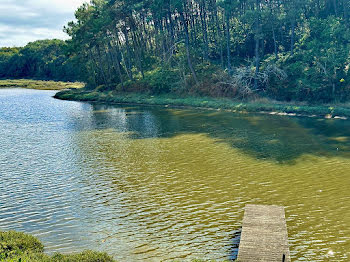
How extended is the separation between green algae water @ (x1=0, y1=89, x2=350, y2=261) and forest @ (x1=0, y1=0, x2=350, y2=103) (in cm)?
1365

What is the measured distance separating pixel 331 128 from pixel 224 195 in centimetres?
2387

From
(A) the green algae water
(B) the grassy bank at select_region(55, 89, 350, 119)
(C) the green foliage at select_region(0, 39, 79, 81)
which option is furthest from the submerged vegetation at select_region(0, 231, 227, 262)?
(C) the green foliage at select_region(0, 39, 79, 81)

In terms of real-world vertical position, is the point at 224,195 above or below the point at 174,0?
below

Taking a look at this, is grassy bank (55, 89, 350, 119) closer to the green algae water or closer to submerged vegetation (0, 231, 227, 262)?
the green algae water

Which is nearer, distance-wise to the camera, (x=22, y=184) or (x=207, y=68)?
(x=22, y=184)

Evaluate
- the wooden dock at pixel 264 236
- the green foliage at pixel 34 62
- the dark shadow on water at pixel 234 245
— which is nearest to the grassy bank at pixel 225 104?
the wooden dock at pixel 264 236

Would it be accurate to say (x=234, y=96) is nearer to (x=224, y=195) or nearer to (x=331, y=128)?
(x=331, y=128)

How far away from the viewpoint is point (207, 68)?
66.8 m

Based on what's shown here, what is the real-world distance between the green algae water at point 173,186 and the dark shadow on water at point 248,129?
0.53 feet

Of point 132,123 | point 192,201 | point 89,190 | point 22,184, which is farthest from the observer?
point 132,123

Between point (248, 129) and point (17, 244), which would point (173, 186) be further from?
point (248, 129)

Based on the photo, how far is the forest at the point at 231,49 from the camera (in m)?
51.1

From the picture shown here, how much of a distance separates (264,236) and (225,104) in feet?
142

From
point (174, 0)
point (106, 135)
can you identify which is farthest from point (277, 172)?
point (174, 0)
